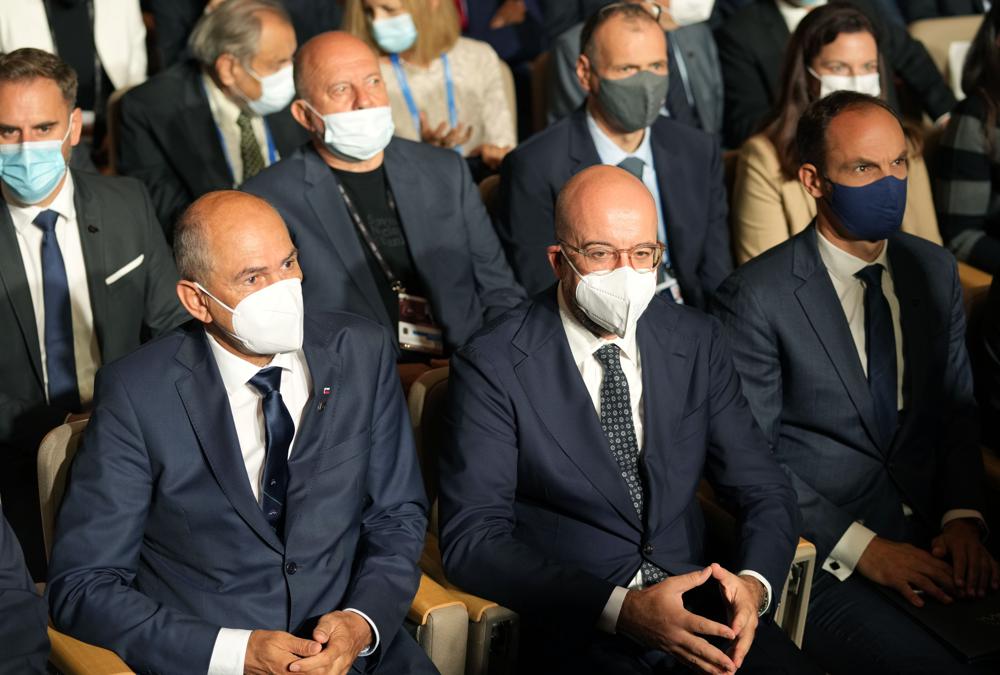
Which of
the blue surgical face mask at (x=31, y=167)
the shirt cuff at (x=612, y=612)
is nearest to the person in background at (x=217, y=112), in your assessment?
the blue surgical face mask at (x=31, y=167)

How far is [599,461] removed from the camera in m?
2.56

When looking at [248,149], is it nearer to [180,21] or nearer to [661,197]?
[180,21]

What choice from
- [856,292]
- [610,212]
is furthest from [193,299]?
[856,292]

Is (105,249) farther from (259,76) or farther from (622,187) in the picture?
(622,187)

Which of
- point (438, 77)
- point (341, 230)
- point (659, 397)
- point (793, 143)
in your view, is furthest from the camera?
point (438, 77)

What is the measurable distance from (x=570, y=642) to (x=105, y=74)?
11.5 ft

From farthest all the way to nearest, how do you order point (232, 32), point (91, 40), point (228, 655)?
point (91, 40) → point (232, 32) → point (228, 655)

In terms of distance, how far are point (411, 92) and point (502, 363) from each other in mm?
2381

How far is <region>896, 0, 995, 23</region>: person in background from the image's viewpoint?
5724 millimetres

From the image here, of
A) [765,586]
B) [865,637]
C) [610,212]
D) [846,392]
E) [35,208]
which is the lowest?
[865,637]

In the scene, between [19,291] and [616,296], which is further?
[19,291]

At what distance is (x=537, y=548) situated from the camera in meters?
2.60

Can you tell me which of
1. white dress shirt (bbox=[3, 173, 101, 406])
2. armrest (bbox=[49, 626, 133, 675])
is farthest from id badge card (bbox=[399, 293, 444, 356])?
armrest (bbox=[49, 626, 133, 675])

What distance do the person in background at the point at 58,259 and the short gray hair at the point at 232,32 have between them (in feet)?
3.29
